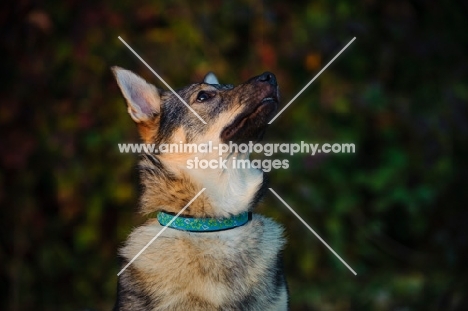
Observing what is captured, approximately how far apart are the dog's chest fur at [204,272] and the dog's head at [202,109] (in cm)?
46

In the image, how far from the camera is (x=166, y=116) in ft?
13.1

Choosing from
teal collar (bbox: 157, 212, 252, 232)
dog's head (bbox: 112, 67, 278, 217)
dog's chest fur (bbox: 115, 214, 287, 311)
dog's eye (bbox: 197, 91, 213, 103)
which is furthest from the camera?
dog's eye (bbox: 197, 91, 213, 103)

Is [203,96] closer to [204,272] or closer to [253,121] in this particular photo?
[253,121]

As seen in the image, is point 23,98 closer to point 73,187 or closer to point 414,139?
point 73,187

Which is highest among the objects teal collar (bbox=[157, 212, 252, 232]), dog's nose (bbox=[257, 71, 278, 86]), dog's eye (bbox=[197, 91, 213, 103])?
dog's nose (bbox=[257, 71, 278, 86])

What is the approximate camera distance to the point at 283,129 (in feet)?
22.4

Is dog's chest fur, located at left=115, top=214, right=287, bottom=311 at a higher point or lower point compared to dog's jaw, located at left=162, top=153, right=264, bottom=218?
lower

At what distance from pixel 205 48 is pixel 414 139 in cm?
198

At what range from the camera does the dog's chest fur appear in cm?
343

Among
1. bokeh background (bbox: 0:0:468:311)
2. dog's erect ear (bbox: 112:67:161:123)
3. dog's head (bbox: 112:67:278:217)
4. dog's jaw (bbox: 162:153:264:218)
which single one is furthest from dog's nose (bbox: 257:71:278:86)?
bokeh background (bbox: 0:0:468:311)

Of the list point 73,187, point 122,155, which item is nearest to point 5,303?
point 73,187

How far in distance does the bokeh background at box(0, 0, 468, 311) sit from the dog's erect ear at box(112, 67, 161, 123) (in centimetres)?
263

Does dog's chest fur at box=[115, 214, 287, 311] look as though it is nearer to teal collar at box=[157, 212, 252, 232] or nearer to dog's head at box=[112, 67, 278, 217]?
teal collar at box=[157, 212, 252, 232]

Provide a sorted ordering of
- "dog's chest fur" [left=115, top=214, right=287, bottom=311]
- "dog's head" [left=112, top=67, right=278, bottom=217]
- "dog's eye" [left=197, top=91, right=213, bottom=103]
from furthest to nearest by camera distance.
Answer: "dog's eye" [left=197, top=91, right=213, bottom=103], "dog's head" [left=112, top=67, right=278, bottom=217], "dog's chest fur" [left=115, top=214, right=287, bottom=311]
